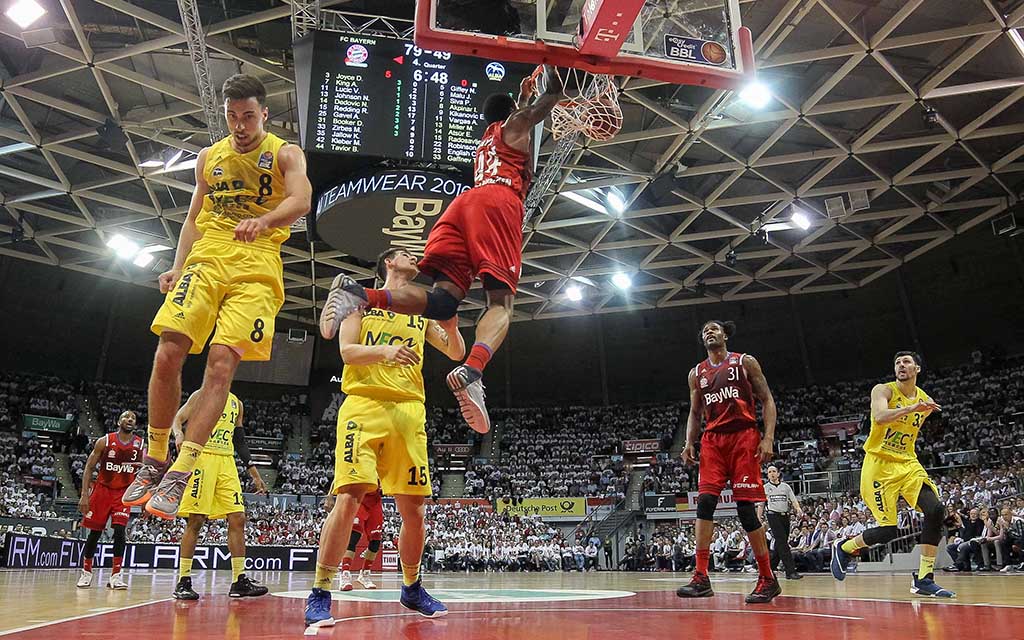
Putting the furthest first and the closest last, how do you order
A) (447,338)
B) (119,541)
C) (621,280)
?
(621,280), (119,541), (447,338)

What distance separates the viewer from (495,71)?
451 inches

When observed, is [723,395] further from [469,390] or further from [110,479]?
[110,479]

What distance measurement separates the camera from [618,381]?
111ft

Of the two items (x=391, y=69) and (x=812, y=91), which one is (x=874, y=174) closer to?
(x=812, y=91)

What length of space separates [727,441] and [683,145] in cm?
1433

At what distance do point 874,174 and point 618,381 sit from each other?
15.5m

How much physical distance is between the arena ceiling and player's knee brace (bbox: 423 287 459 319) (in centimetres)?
1117

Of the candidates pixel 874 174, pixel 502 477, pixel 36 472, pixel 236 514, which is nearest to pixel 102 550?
pixel 36 472

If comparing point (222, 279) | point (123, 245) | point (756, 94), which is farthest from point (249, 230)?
point (123, 245)

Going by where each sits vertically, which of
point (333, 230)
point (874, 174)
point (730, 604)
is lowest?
point (730, 604)

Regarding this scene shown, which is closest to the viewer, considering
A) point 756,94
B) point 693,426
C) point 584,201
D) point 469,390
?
point 469,390

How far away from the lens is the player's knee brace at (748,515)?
569 centimetres

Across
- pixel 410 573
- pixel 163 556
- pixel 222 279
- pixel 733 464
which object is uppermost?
pixel 222 279

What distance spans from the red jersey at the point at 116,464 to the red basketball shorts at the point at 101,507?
0.27ft
